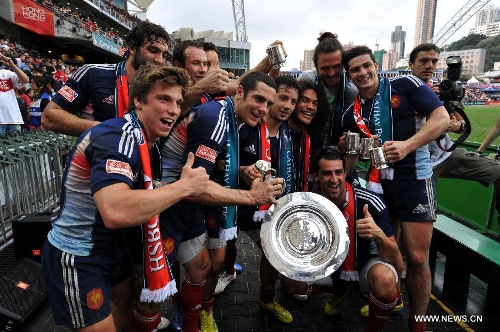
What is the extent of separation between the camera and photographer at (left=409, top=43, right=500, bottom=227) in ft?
11.9

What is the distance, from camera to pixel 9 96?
6.49 meters

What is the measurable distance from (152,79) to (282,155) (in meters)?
1.49

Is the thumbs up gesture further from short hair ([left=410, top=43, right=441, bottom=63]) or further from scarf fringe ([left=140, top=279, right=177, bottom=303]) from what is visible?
short hair ([left=410, top=43, right=441, bottom=63])

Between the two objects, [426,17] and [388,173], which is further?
[426,17]

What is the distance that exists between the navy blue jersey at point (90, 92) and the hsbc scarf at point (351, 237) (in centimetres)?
205

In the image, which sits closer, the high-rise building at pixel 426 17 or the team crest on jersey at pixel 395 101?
the team crest on jersey at pixel 395 101

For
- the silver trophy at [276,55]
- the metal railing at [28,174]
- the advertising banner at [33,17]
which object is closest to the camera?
the silver trophy at [276,55]

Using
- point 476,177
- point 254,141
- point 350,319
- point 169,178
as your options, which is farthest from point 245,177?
point 476,177

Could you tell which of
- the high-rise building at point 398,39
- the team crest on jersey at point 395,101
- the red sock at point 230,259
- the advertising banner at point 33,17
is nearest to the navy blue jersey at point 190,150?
the red sock at point 230,259

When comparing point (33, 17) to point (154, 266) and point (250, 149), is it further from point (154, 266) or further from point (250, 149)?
point (154, 266)

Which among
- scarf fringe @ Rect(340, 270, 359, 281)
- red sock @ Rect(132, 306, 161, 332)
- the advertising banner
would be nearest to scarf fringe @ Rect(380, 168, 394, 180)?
scarf fringe @ Rect(340, 270, 359, 281)

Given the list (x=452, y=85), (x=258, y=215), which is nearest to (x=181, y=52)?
(x=258, y=215)

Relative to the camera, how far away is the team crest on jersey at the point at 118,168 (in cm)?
156

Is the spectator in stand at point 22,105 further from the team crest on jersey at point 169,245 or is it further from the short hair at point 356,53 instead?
the short hair at point 356,53
